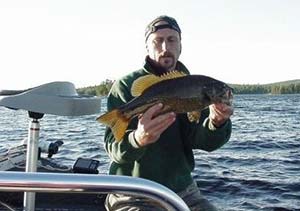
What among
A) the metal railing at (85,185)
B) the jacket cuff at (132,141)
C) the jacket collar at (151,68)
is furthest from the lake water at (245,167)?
the metal railing at (85,185)

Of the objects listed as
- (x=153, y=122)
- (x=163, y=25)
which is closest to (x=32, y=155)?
(x=153, y=122)

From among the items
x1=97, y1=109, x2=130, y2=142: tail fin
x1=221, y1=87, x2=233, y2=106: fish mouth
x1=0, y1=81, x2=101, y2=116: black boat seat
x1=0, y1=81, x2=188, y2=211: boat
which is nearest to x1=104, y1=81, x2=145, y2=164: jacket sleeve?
x1=97, y1=109, x2=130, y2=142: tail fin

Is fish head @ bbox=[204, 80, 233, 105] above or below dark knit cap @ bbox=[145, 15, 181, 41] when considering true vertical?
below

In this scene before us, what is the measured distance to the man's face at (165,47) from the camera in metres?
4.23

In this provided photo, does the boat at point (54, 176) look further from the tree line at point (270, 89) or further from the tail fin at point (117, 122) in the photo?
the tree line at point (270, 89)

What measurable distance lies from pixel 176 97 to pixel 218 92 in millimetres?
299

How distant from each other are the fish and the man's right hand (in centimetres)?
7

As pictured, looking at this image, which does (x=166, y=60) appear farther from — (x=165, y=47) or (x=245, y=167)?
(x=245, y=167)

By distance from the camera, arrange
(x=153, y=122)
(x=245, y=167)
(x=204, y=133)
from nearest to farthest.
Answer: (x=153, y=122)
(x=204, y=133)
(x=245, y=167)

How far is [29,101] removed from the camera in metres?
3.46

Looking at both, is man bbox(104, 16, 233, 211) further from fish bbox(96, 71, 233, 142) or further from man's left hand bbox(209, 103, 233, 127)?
fish bbox(96, 71, 233, 142)

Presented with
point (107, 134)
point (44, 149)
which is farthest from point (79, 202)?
point (107, 134)

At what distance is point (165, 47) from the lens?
4.24 m

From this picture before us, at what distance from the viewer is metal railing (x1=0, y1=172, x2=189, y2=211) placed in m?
1.94
